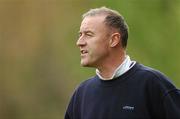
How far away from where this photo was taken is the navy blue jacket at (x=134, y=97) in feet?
12.4

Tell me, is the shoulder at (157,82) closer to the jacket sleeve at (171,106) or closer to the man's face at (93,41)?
the jacket sleeve at (171,106)

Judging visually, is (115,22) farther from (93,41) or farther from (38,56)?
(38,56)

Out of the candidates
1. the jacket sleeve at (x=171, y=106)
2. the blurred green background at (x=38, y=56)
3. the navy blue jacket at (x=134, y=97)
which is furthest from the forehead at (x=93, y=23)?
the blurred green background at (x=38, y=56)

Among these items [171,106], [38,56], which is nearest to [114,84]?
[171,106]

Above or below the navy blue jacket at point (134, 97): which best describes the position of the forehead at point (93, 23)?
above

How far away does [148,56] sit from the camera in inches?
398

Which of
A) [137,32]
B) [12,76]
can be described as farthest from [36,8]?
[137,32]

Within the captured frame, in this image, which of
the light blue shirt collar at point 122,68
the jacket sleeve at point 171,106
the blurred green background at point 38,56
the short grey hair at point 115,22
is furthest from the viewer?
the blurred green background at point 38,56

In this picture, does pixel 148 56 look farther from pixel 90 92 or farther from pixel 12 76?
pixel 90 92

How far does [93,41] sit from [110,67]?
0.18m

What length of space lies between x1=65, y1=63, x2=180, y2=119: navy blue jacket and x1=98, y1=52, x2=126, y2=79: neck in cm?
4

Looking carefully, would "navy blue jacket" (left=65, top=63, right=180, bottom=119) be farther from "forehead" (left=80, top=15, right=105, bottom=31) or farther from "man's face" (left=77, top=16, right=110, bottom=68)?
"forehead" (left=80, top=15, right=105, bottom=31)

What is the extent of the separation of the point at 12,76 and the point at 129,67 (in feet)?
25.3

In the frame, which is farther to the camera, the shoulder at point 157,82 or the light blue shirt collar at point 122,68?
the light blue shirt collar at point 122,68
